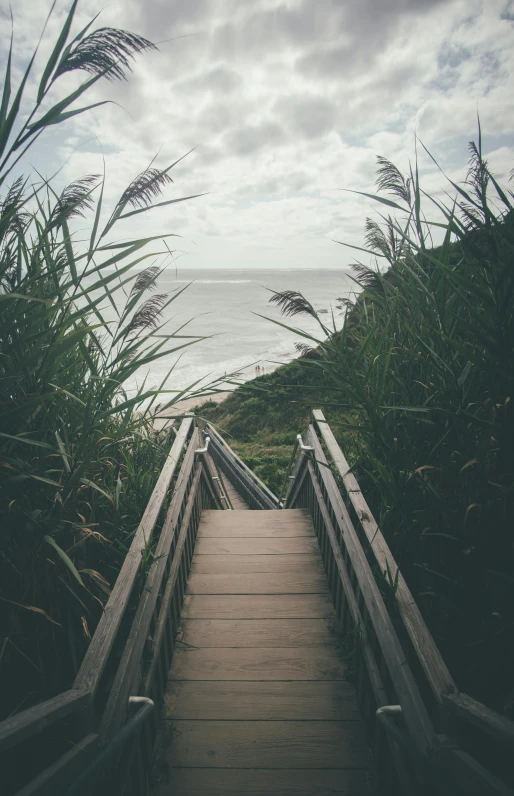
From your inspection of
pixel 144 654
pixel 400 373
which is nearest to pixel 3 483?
pixel 144 654

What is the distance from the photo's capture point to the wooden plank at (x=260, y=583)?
295 centimetres

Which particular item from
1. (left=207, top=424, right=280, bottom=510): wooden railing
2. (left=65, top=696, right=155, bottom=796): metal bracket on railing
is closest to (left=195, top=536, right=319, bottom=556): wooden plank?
(left=65, top=696, right=155, bottom=796): metal bracket on railing

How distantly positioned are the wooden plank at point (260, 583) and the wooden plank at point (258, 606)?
0.05m

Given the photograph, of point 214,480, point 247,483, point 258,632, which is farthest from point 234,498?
point 258,632

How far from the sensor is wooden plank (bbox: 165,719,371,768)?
6.12 feet

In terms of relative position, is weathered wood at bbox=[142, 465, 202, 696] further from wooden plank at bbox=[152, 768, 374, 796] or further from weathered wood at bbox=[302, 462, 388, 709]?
weathered wood at bbox=[302, 462, 388, 709]

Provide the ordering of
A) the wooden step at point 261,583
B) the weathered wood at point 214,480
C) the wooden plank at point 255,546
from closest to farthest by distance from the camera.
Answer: the wooden step at point 261,583 → the wooden plank at point 255,546 → the weathered wood at point 214,480

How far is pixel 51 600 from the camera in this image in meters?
1.59

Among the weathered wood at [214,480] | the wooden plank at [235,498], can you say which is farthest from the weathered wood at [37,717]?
the wooden plank at [235,498]

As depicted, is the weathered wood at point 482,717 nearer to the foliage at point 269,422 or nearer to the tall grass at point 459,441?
the tall grass at point 459,441

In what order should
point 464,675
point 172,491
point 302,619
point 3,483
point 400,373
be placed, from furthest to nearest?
point 172,491, point 302,619, point 400,373, point 464,675, point 3,483

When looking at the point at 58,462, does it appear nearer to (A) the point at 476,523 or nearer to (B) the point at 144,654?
(B) the point at 144,654

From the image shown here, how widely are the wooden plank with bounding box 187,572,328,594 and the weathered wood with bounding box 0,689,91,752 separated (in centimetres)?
170

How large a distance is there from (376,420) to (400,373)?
0.48 metres
